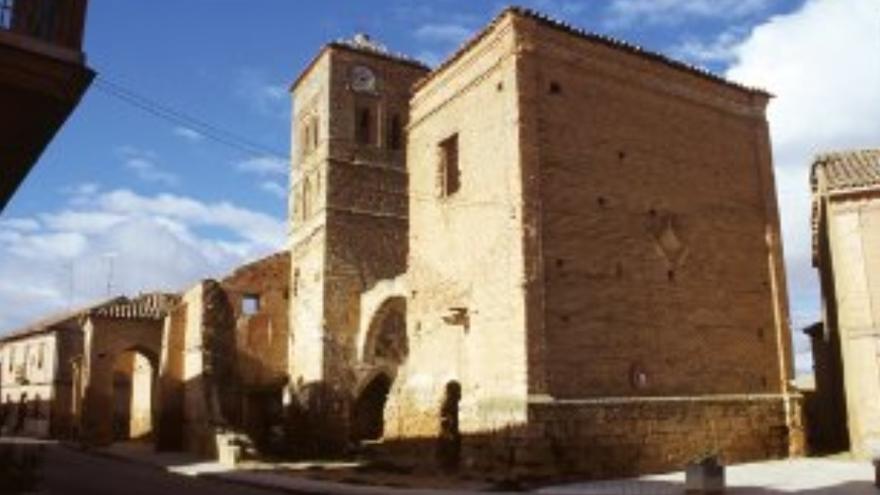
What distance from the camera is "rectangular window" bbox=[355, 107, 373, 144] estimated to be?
1292 inches

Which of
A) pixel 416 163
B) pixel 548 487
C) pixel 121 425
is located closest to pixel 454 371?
pixel 548 487

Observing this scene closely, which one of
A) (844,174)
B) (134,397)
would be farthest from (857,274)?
(134,397)

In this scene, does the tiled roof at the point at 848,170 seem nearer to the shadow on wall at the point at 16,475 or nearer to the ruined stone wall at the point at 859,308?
the ruined stone wall at the point at 859,308

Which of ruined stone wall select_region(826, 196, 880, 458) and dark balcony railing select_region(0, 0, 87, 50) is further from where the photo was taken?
ruined stone wall select_region(826, 196, 880, 458)

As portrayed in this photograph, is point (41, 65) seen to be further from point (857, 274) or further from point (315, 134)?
point (315, 134)

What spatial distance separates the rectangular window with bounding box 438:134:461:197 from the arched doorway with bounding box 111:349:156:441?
17.6 meters

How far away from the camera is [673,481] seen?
51.2 ft

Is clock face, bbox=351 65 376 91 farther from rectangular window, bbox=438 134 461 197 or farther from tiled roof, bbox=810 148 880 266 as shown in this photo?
tiled roof, bbox=810 148 880 266

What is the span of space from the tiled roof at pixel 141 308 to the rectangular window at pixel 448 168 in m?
16.8

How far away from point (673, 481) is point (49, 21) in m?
13.3

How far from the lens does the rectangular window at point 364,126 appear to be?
108 feet

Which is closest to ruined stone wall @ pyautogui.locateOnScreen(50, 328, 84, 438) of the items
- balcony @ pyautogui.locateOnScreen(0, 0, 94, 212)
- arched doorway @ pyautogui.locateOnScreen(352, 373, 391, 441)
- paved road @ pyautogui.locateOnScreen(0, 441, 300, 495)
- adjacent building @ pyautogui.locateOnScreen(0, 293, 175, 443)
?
adjacent building @ pyautogui.locateOnScreen(0, 293, 175, 443)

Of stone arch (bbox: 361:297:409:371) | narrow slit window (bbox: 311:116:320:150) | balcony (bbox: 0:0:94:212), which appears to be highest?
narrow slit window (bbox: 311:116:320:150)

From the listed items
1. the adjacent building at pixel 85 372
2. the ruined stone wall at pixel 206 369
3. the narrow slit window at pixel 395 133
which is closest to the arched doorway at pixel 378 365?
the ruined stone wall at pixel 206 369
